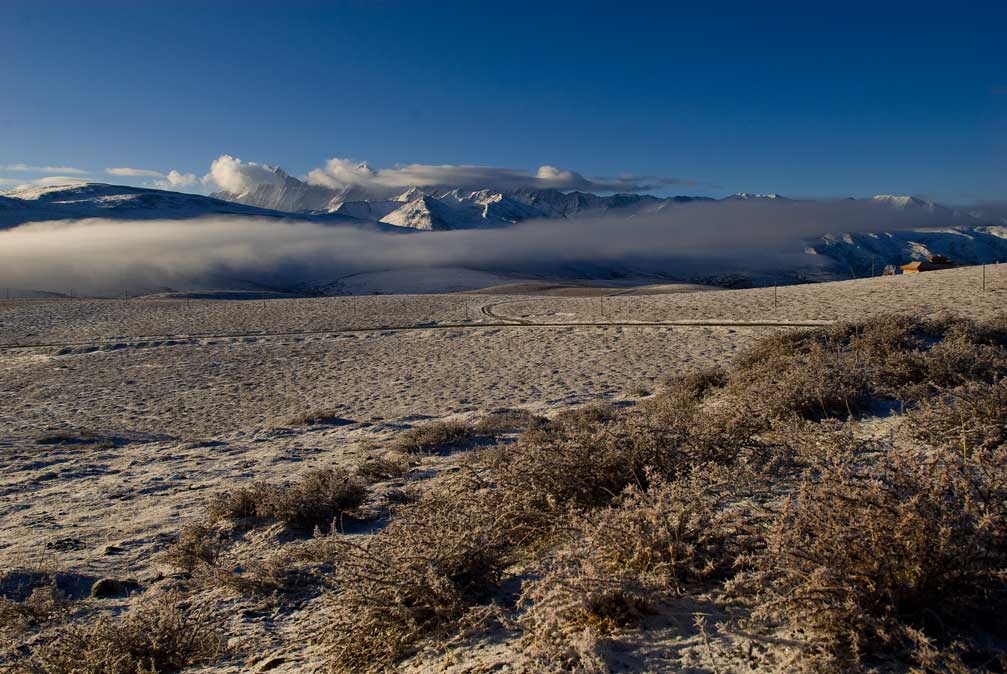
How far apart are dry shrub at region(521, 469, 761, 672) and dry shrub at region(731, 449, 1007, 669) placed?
1.49ft

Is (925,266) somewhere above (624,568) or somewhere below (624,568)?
above

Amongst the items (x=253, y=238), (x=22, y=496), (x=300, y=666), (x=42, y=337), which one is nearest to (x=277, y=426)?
(x=22, y=496)

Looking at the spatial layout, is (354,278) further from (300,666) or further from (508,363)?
(300,666)

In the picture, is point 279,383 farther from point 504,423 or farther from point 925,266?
point 925,266

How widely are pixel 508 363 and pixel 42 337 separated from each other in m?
21.5

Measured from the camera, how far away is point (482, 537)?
3871 millimetres

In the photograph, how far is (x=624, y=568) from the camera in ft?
11.2

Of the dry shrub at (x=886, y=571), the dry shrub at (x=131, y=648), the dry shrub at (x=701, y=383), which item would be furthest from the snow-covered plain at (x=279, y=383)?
the dry shrub at (x=701, y=383)

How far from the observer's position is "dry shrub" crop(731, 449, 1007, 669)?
8.63 ft

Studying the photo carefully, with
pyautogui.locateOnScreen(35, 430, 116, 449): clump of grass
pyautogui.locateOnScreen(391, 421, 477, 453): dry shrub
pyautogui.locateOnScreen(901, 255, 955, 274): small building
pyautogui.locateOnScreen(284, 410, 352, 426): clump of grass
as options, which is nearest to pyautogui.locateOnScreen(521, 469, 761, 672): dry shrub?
pyautogui.locateOnScreen(391, 421, 477, 453): dry shrub

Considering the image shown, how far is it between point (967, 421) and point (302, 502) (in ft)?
19.3

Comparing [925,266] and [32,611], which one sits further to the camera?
[925,266]

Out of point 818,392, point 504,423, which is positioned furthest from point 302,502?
point 818,392

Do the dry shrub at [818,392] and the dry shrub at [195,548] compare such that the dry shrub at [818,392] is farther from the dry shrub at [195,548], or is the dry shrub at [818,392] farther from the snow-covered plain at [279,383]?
the dry shrub at [195,548]
